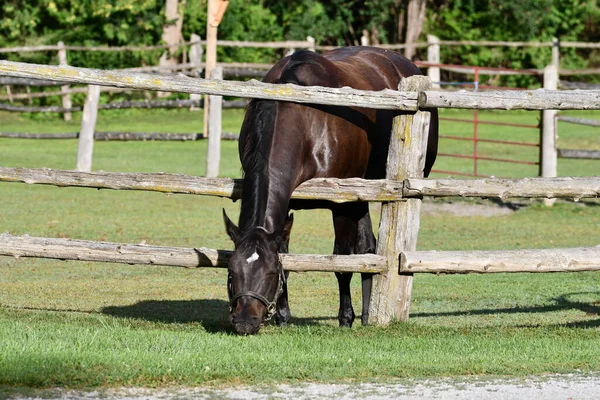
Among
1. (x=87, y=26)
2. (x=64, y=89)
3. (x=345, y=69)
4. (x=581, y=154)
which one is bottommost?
(x=581, y=154)

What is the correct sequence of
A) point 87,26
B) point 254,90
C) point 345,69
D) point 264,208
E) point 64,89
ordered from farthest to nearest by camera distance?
point 87,26
point 64,89
point 345,69
point 254,90
point 264,208

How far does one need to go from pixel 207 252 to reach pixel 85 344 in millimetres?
1390

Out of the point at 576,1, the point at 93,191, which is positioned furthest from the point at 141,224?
the point at 576,1

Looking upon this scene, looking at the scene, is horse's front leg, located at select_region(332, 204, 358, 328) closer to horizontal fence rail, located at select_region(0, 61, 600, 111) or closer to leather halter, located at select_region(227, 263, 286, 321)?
horizontal fence rail, located at select_region(0, 61, 600, 111)

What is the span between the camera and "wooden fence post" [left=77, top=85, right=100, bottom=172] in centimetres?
2062

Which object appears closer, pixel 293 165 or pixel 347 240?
pixel 293 165

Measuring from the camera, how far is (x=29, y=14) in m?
38.3

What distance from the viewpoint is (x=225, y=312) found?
988cm

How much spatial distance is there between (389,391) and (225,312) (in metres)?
3.86

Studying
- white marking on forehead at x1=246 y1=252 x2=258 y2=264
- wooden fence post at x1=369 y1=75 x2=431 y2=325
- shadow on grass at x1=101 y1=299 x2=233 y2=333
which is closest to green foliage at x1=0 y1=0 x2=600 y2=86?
shadow on grass at x1=101 y1=299 x2=233 y2=333

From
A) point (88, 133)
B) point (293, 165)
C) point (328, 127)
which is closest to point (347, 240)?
point (328, 127)

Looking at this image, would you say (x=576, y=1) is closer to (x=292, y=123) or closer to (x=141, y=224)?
(x=141, y=224)

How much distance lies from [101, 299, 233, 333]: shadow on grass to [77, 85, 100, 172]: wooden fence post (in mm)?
10575

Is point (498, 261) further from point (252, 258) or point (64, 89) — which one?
point (64, 89)
